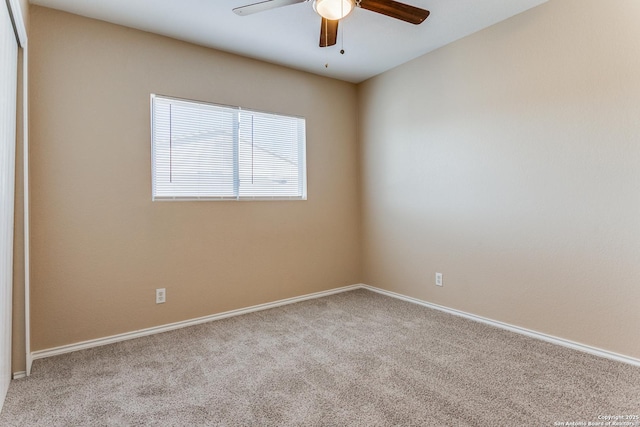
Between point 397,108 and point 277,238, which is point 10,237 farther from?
point 397,108

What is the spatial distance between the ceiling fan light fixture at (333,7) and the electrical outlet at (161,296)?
250 centimetres

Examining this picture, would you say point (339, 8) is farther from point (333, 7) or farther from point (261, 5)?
point (261, 5)

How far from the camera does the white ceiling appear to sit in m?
2.49

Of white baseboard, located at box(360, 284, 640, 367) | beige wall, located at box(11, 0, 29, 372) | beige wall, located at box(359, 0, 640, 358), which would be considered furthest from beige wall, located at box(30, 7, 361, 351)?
white baseboard, located at box(360, 284, 640, 367)

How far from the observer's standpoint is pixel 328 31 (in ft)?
7.41

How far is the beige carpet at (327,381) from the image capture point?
1.69 metres

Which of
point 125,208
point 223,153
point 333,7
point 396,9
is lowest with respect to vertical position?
point 125,208

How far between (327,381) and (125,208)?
82.0 inches

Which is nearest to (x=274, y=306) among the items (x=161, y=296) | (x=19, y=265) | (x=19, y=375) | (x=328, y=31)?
(x=161, y=296)

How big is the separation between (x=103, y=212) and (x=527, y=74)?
354 cm

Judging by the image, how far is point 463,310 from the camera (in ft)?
10.3

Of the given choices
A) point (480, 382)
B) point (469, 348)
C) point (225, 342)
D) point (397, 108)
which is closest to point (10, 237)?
point (225, 342)

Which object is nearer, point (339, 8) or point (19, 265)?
point (339, 8)

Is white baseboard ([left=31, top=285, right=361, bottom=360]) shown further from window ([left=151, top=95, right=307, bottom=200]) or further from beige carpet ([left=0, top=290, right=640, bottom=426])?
window ([left=151, top=95, right=307, bottom=200])
